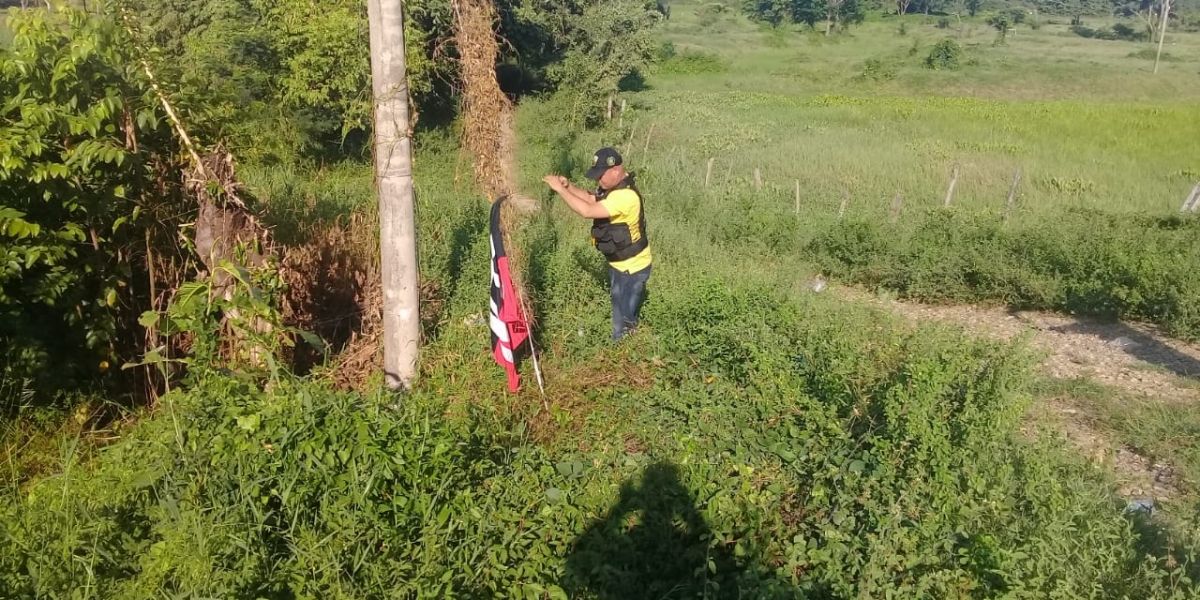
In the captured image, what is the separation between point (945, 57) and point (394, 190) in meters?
46.3

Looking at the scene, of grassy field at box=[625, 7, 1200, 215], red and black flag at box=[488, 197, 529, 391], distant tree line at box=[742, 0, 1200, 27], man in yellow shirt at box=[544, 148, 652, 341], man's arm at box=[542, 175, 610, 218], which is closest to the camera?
red and black flag at box=[488, 197, 529, 391]

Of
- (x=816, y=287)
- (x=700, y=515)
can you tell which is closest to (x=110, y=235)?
(x=700, y=515)

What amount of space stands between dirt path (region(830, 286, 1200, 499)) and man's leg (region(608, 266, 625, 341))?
2.75m

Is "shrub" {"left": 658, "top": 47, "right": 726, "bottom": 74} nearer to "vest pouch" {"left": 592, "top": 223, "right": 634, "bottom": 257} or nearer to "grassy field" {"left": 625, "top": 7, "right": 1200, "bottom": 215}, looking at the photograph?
"grassy field" {"left": 625, "top": 7, "right": 1200, "bottom": 215}

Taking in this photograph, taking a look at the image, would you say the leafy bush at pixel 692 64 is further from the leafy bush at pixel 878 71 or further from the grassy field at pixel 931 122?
the leafy bush at pixel 878 71

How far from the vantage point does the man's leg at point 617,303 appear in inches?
236

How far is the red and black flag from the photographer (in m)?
4.78

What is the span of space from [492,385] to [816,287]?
5.05 meters

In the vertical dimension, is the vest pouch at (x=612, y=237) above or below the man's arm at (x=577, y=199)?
below

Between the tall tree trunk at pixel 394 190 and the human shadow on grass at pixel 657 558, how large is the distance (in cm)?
159

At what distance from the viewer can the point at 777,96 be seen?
37.0 m

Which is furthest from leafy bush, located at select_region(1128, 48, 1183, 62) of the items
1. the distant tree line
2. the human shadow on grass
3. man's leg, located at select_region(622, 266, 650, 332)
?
the human shadow on grass

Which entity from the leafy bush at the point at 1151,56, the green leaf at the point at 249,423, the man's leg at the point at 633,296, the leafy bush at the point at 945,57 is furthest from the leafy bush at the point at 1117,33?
the green leaf at the point at 249,423

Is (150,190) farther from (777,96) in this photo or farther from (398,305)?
(777,96)
